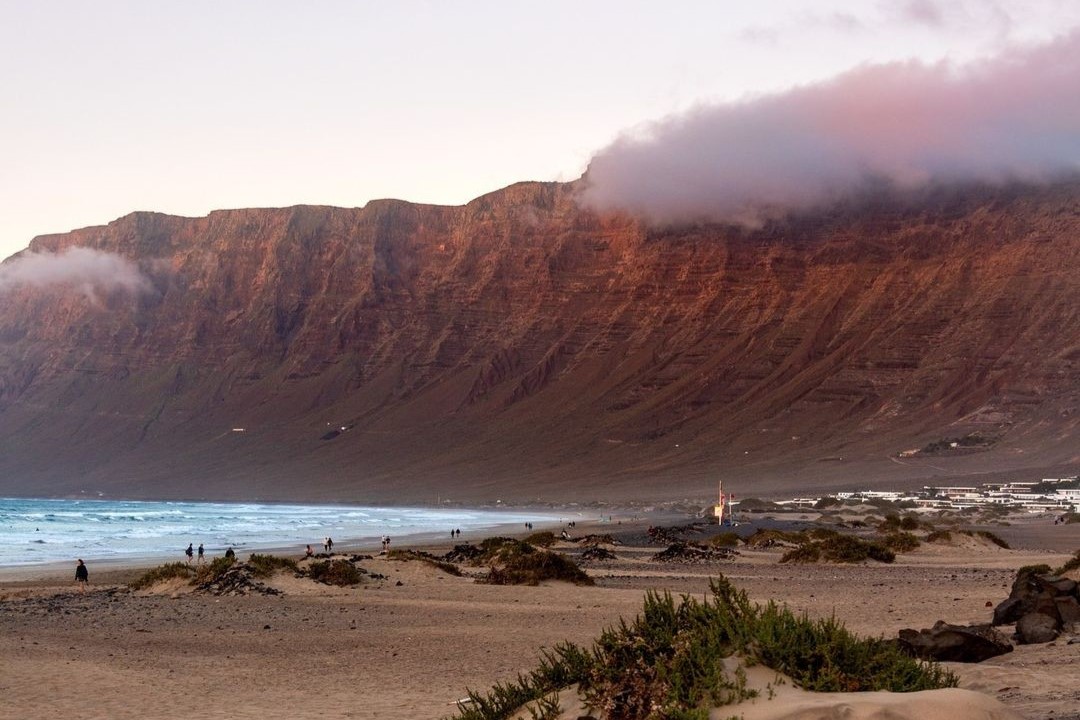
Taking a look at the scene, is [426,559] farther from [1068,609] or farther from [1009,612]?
[1068,609]

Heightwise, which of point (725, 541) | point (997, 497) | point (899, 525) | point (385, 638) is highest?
point (997, 497)

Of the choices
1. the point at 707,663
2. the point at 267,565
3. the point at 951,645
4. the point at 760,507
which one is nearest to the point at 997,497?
the point at 760,507

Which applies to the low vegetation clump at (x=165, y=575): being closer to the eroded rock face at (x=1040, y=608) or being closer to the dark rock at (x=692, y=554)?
the dark rock at (x=692, y=554)

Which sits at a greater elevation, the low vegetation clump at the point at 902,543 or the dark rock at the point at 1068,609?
the dark rock at the point at 1068,609

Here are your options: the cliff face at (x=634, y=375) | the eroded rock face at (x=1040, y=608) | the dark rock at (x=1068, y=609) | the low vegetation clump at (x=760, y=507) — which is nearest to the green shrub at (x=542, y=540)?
the eroded rock face at (x=1040, y=608)

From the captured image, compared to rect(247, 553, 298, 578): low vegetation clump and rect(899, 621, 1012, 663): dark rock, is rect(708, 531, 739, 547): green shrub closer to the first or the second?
rect(247, 553, 298, 578): low vegetation clump

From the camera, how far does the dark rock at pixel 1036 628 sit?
1435 cm

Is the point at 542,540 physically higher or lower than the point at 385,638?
higher

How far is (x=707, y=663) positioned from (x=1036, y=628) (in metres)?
8.08

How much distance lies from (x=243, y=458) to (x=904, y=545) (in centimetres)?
13598

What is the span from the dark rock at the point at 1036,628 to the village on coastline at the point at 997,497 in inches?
2463

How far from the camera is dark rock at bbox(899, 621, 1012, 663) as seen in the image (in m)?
12.8

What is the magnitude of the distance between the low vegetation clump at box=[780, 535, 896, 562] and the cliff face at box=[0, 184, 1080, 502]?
74.4m

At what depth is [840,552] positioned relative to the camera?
36500mm
